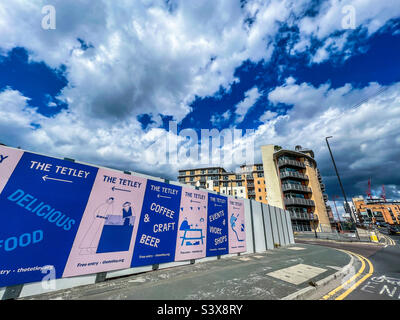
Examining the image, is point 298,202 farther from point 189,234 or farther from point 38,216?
point 38,216

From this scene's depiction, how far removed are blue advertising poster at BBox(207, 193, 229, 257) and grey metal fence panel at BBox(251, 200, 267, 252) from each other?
118 inches

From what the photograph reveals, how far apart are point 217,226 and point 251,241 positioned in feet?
10.9

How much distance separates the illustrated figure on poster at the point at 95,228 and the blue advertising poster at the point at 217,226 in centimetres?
456

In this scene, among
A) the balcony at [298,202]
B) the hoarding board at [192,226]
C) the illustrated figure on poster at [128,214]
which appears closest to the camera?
the illustrated figure on poster at [128,214]

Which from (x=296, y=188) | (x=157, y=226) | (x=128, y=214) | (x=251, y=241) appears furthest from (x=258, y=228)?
(x=296, y=188)

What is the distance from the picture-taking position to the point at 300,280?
172 inches

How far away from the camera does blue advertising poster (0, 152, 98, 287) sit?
325 centimetres

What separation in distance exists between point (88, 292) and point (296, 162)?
40375 mm

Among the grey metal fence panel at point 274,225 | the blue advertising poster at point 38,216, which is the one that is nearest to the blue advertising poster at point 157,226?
the blue advertising poster at point 38,216

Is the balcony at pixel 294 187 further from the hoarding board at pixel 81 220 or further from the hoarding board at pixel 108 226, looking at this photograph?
the hoarding board at pixel 108 226

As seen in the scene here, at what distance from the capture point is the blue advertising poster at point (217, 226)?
7387 millimetres

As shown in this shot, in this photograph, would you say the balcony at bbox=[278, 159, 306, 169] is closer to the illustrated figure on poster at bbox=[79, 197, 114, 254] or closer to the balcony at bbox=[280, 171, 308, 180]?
the balcony at bbox=[280, 171, 308, 180]
